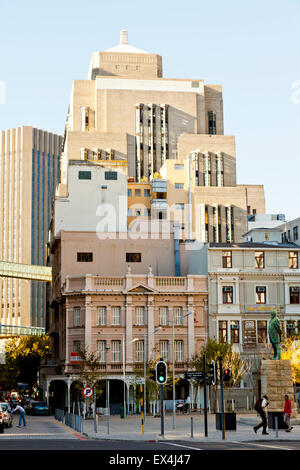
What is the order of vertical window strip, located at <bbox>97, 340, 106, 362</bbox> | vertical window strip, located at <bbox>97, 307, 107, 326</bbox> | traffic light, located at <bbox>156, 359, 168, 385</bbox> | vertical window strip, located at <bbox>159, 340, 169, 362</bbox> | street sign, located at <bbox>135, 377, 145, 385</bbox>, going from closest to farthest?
traffic light, located at <bbox>156, 359, 168, 385</bbox>, street sign, located at <bbox>135, 377, 145, 385</bbox>, vertical window strip, located at <bbox>97, 340, 106, 362</bbox>, vertical window strip, located at <bbox>159, 340, 169, 362</bbox>, vertical window strip, located at <bbox>97, 307, 107, 326</bbox>

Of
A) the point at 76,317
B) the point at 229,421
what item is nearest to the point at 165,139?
the point at 76,317

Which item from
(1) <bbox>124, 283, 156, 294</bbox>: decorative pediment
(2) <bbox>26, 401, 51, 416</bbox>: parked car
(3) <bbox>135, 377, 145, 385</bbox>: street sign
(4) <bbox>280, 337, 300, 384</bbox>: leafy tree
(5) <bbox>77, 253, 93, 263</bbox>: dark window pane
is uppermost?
(5) <bbox>77, 253, 93, 263</bbox>: dark window pane

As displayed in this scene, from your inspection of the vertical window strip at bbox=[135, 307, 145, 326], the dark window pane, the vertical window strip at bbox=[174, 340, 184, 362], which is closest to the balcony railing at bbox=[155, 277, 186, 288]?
the vertical window strip at bbox=[135, 307, 145, 326]

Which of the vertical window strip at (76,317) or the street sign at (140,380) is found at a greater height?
the vertical window strip at (76,317)

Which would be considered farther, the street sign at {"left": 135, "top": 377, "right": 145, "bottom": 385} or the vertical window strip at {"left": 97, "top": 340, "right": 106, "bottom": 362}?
the vertical window strip at {"left": 97, "top": 340, "right": 106, "bottom": 362}

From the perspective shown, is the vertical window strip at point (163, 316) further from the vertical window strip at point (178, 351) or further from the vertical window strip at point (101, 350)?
the vertical window strip at point (101, 350)

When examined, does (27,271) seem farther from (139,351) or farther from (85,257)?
(139,351)

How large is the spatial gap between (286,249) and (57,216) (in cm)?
2928

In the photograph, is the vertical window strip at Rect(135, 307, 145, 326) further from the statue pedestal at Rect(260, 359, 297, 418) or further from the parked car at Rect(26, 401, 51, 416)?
the statue pedestal at Rect(260, 359, 297, 418)

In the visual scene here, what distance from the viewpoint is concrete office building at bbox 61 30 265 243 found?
422 feet

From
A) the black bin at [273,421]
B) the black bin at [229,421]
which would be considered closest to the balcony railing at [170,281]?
the black bin at [273,421]

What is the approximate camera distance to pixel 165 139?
142 m

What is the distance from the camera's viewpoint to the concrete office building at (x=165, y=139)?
128 meters

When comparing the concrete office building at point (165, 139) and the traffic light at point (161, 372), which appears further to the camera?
the concrete office building at point (165, 139)
